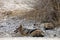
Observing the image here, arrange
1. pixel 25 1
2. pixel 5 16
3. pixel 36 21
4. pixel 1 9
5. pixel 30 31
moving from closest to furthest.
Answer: pixel 30 31
pixel 36 21
pixel 5 16
pixel 1 9
pixel 25 1

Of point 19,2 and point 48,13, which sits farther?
point 19,2

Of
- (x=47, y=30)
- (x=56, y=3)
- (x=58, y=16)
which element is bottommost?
(x=47, y=30)

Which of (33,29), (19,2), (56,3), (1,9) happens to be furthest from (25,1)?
(33,29)

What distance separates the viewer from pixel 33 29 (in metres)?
1.22

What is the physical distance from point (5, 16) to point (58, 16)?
20.1 inches

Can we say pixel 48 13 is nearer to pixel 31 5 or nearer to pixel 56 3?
pixel 56 3

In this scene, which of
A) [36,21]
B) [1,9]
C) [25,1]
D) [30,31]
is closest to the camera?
[30,31]

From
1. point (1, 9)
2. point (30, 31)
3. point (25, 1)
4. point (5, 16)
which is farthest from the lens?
point (25, 1)

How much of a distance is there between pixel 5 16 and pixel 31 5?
0.32m

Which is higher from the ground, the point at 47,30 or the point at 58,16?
the point at 58,16

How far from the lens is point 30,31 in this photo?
47.6 inches

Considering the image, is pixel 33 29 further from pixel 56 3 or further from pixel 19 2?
pixel 19 2

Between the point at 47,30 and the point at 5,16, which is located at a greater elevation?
the point at 5,16

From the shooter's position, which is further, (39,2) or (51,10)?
(39,2)
